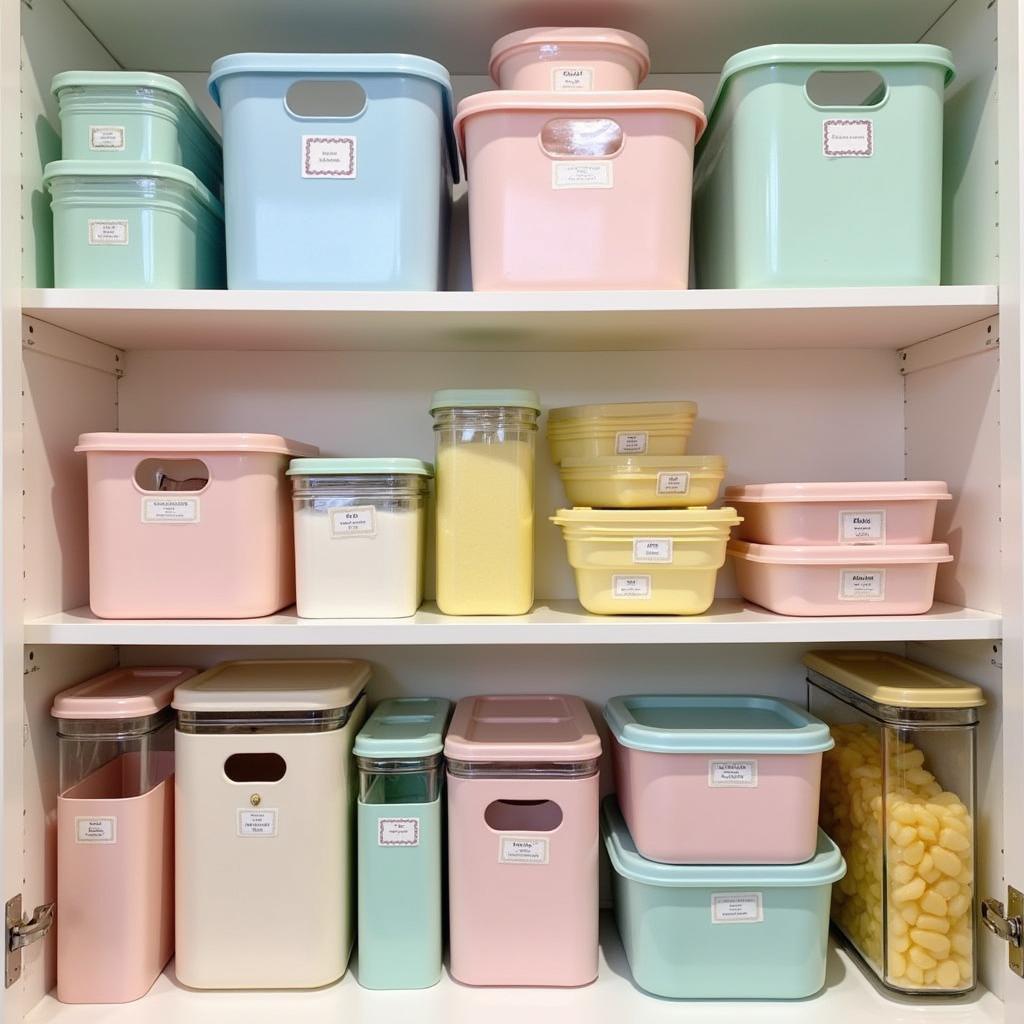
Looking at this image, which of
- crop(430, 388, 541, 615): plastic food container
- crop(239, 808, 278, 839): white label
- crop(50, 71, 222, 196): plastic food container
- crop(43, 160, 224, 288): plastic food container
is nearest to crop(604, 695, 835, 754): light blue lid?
crop(430, 388, 541, 615): plastic food container

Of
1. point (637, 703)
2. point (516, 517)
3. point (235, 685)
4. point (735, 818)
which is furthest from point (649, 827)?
point (235, 685)

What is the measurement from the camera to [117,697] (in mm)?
1188

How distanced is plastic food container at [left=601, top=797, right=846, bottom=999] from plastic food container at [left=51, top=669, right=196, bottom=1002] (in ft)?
2.29

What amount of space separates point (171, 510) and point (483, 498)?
45 cm

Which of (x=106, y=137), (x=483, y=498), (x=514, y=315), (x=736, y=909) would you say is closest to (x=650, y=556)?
(x=483, y=498)

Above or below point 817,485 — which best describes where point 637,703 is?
below

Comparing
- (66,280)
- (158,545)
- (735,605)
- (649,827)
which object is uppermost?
(66,280)

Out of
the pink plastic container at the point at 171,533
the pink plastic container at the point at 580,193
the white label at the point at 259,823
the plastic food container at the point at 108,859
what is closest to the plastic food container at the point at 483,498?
the pink plastic container at the point at 580,193

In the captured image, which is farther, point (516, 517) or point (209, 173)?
point (209, 173)

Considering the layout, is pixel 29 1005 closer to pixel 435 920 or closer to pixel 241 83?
pixel 435 920

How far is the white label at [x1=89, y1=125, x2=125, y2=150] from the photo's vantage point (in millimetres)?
1139

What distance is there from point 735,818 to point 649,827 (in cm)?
12

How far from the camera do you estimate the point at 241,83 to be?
1.12 meters

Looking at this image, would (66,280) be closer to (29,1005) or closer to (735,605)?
(29,1005)
